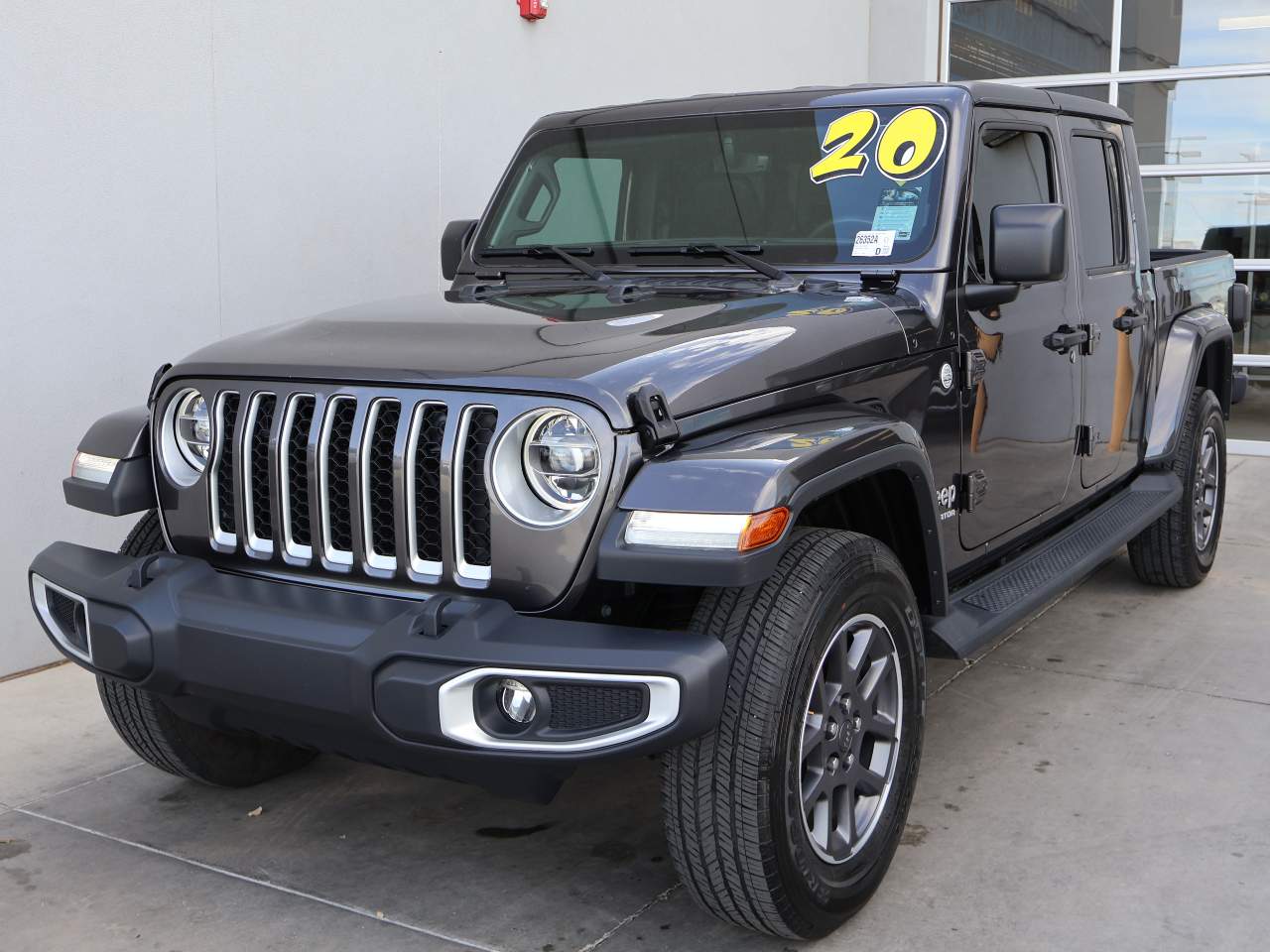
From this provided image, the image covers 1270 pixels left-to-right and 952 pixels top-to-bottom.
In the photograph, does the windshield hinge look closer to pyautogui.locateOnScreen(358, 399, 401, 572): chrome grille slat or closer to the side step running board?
pyautogui.locateOnScreen(358, 399, 401, 572): chrome grille slat

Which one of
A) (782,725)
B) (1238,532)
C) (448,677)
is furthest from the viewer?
(1238,532)

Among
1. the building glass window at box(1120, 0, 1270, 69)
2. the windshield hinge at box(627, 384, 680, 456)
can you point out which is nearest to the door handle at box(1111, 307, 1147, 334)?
the windshield hinge at box(627, 384, 680, 456)

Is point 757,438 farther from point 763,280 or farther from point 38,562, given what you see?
point 38,562

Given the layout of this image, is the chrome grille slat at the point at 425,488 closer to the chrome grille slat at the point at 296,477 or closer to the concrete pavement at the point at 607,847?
the chrome grille slat at the point at 296,477

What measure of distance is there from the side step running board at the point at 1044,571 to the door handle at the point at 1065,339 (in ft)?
2.06

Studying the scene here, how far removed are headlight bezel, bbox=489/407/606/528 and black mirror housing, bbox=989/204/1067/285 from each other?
149 centimetres

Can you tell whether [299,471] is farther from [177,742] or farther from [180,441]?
[177,742]

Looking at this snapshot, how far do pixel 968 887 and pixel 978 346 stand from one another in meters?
1.43

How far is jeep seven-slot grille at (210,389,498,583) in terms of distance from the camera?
101 inches

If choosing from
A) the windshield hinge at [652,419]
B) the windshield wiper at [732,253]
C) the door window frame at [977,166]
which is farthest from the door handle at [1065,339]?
the windshield hinge at [652,419]

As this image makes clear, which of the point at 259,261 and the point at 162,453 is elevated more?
the point at 259,261

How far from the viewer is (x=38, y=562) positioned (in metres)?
3.02

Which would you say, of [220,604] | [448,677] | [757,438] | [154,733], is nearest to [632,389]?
[757,438]

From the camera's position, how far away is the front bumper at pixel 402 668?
2354 millimetres
